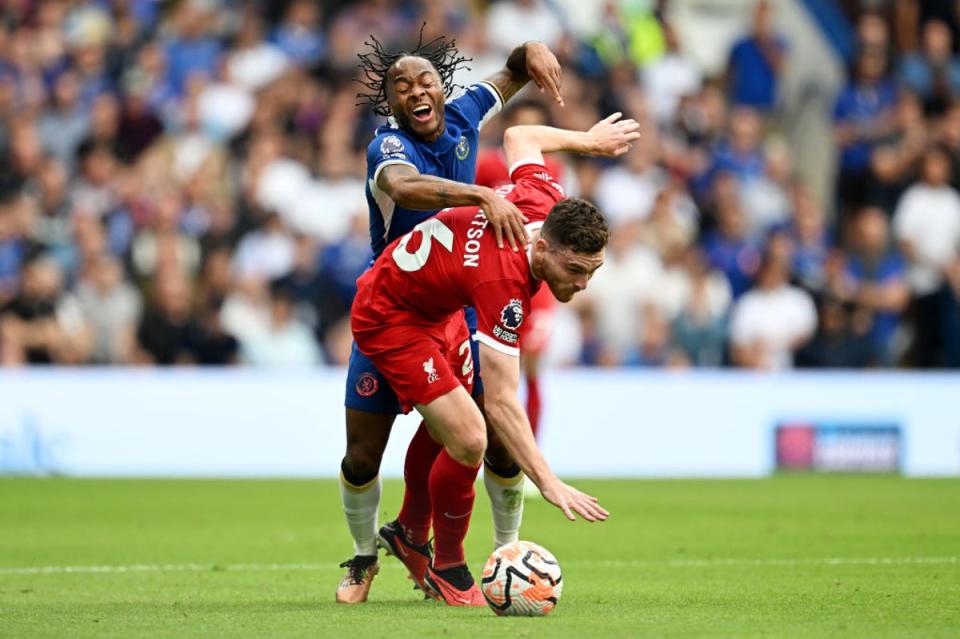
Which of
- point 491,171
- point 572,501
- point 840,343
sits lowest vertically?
point 840,343

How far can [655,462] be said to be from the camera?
17297 millimetres

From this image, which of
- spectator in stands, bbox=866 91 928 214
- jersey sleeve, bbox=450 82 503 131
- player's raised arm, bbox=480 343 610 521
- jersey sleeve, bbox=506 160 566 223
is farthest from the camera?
spectator in stands, bbox=866 91 928 214

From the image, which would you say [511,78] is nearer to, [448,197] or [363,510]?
[448,197]

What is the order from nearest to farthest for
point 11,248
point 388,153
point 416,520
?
1. point 388,153
2. point 416,520
3. point 11,248

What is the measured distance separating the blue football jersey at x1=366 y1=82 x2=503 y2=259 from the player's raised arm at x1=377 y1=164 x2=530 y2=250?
0.45 ft

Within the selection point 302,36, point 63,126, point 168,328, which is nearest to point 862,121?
point 302,36

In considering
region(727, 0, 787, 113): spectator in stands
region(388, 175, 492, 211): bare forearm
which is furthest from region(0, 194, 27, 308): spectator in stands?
region(388, 175, 492, 211): bare forearm

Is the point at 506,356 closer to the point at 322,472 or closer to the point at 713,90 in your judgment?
the point at 322,472

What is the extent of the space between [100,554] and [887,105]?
12.5 m

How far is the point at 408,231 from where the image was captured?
831 cm

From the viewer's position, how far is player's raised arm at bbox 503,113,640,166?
26.3 feet

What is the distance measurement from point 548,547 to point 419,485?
8.78ft

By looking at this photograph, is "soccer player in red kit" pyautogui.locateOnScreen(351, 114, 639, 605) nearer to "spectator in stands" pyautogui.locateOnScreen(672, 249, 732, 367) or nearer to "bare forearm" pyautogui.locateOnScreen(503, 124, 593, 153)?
"bare forearm" pyautogui.locateOnScreen(503, 124, 593, 153)

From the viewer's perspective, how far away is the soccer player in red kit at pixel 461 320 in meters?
7.21
